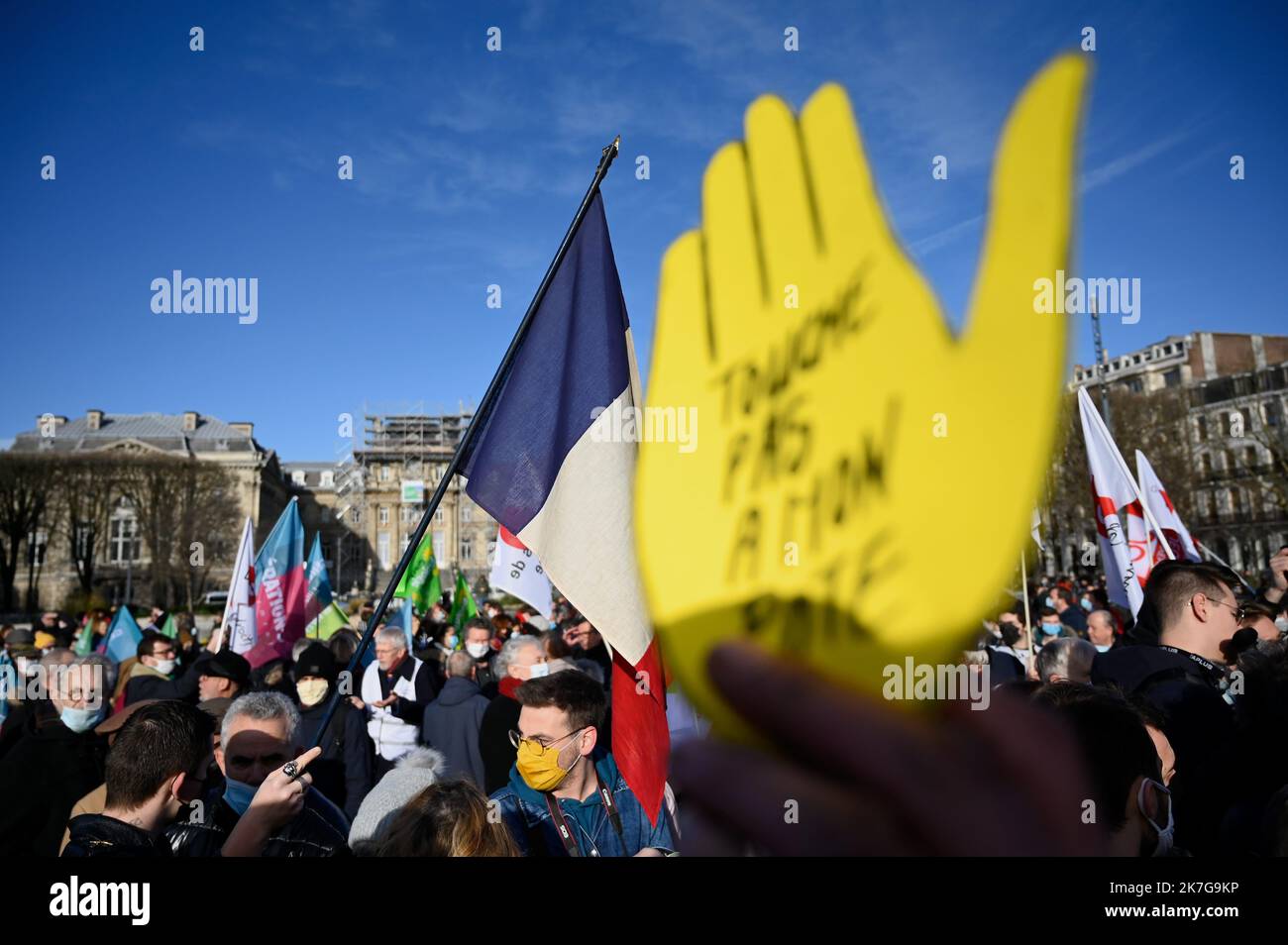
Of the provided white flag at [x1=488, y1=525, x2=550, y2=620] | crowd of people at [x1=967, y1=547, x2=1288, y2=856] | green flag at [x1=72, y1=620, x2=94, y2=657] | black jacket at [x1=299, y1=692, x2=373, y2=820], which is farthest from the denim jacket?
green flag at [x1=72, y1=620, x2=94, y2=657]

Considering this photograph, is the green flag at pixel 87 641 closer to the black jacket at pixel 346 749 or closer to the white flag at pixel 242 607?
the white flag at pixel 242 607

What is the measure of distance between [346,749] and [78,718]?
155cm

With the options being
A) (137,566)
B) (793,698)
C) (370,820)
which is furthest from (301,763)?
(137,566)

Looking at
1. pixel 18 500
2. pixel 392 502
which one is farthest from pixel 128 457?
pixel 392 502

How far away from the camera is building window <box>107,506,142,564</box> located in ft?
164

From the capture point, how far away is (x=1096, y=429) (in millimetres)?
7723

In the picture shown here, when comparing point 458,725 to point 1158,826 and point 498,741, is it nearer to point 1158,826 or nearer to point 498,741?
point 498,741

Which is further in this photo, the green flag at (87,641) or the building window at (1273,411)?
the building window at (1273,411)

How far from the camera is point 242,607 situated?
9922 mm

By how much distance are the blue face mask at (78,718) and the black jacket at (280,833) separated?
225cm

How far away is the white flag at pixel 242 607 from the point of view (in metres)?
9.79

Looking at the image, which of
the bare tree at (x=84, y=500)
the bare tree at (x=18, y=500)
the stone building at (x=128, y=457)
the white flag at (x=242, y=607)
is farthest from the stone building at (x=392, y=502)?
the white flag at (x=242, y=607)
